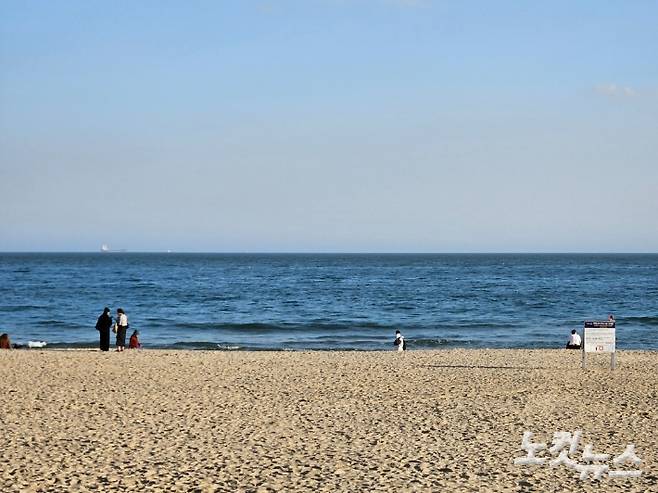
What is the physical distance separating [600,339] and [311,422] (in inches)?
366

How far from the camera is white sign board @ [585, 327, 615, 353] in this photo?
64.0 ft

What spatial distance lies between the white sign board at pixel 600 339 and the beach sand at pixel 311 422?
590 mm

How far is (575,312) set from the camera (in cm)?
4644

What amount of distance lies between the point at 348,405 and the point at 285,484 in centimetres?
532

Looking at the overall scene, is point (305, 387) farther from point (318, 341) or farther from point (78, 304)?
point (78, 304)


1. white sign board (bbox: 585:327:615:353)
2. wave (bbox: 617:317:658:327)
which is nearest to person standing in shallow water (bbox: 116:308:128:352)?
white sign board (bbox: 585:327:615:353)

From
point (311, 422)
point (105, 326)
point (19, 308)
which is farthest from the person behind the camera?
point (19, 308)

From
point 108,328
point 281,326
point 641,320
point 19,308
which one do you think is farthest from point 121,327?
point 641,320

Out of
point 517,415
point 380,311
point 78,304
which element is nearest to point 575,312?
point 380,311

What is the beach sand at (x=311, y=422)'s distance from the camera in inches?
384

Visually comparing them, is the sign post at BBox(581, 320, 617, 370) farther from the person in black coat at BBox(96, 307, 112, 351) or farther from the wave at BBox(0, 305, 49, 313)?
the wave at BBox(0, 305, 49, 313)

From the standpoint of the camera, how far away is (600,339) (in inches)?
769

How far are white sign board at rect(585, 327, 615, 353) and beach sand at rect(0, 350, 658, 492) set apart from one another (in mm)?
590

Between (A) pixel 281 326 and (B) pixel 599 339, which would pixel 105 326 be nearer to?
(B) pixel 599 339
